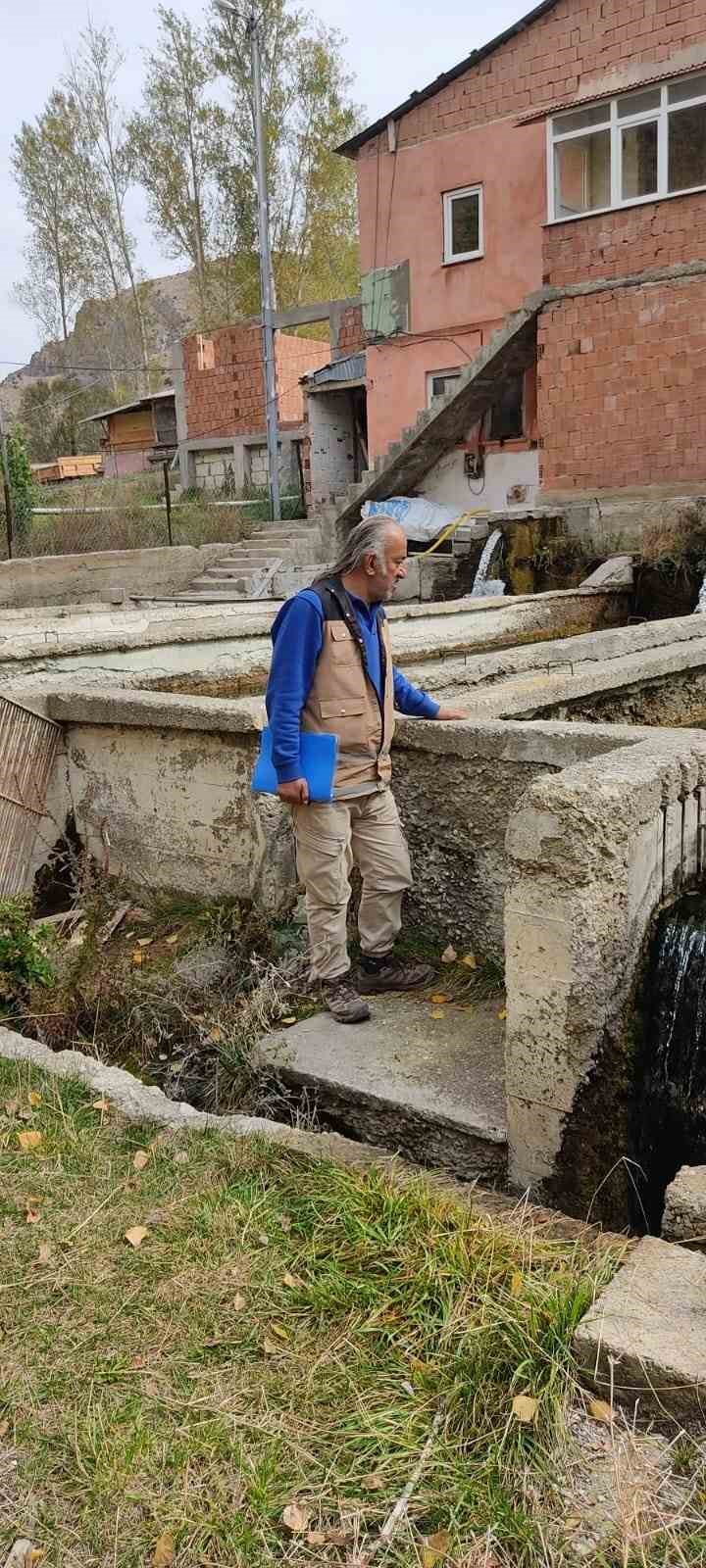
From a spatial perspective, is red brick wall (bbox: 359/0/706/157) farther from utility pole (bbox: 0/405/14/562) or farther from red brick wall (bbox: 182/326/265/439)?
utility pole (bbox: 0/405/14/562)

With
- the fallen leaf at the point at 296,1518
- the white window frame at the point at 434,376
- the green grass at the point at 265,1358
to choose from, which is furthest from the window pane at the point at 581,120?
the fallen leaf at the point at 296,1518

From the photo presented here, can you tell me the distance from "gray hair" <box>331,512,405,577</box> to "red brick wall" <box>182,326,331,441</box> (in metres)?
23.9

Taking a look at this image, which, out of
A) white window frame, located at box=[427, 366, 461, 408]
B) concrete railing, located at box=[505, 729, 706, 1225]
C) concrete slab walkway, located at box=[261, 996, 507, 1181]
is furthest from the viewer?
white window frame, located at box=[427, 366, 461, 408]

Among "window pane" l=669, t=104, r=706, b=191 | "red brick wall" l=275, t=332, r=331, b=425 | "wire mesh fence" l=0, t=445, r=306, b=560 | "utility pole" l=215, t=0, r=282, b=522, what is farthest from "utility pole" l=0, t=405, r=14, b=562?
"red brick wall" l=275, t=332, r=331, b=425

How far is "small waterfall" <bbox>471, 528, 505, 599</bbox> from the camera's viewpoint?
1436cm

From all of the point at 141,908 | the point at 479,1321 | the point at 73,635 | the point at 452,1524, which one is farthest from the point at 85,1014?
the point at 73,635

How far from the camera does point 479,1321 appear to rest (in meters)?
2.54

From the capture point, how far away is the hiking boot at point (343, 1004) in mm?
4398

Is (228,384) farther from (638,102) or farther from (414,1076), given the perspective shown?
(414,1076)

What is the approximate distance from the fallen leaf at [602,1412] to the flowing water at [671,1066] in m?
1.29

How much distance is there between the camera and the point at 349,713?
14.1 ft

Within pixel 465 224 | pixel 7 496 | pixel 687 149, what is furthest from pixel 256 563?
pixel 687 149

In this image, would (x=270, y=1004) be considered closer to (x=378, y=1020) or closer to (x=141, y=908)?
(x=378, y=1020)

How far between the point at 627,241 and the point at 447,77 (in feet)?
17.3
